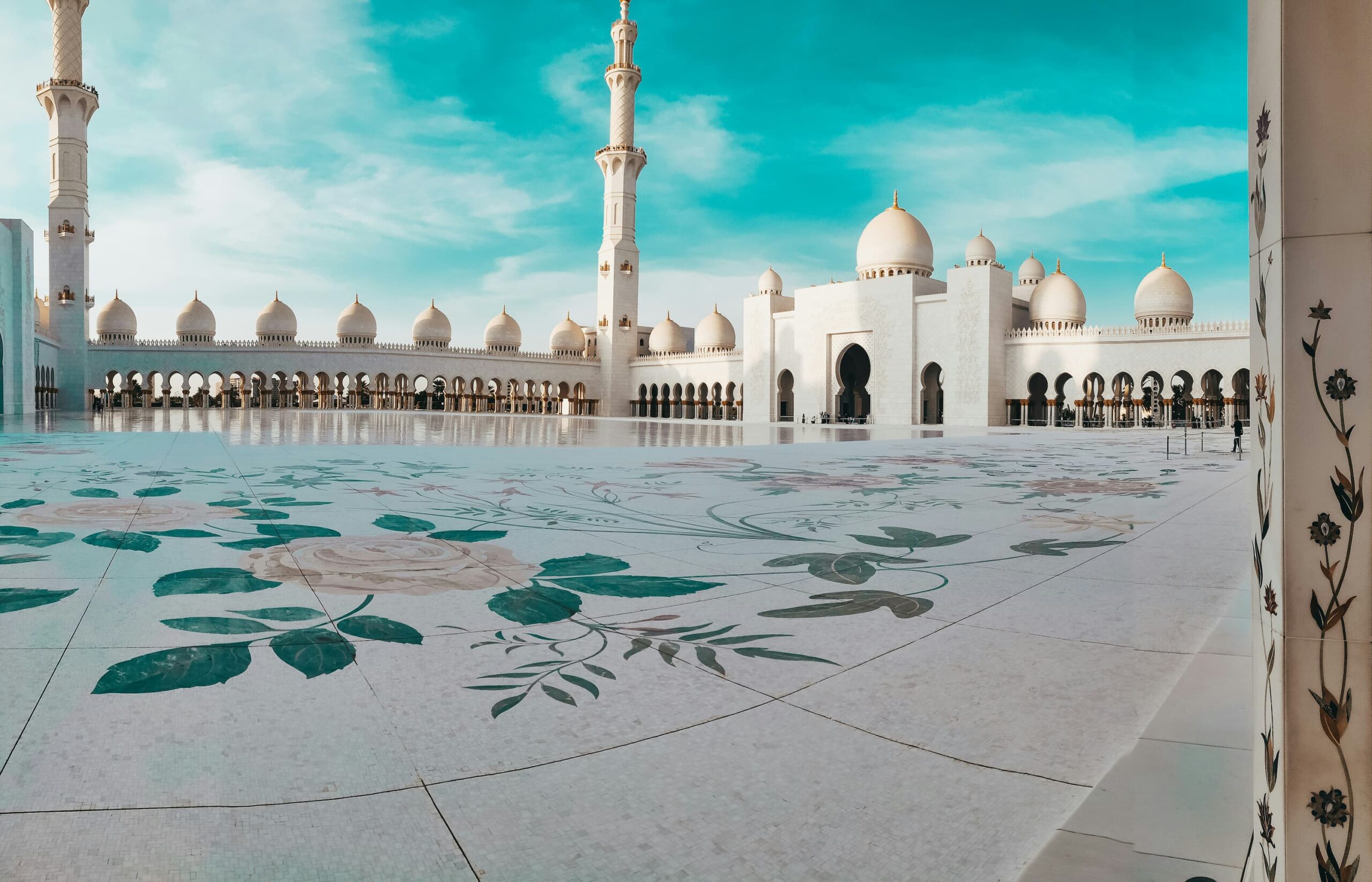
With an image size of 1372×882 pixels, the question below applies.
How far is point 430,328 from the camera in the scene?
34.8 m

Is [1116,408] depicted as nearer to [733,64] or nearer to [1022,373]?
[1022,373]

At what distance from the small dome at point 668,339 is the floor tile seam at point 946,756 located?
119ft

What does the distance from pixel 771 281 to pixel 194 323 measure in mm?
23133

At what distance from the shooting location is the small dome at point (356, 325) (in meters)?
33.4

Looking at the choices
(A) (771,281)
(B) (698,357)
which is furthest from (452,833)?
(A) (771,281)

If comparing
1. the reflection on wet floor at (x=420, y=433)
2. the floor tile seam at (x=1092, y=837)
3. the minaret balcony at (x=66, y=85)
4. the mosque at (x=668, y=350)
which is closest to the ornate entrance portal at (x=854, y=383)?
the mosque at (x=668, y=350)

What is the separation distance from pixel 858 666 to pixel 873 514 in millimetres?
1918

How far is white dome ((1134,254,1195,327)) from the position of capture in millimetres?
24906

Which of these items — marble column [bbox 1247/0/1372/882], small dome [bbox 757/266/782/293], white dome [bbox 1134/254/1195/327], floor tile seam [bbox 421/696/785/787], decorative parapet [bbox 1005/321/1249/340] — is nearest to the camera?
marble column [bbox 1247/0/1372/882]

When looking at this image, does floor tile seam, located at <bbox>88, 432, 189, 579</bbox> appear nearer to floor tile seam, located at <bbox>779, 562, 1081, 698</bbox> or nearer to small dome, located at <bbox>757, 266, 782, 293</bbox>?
floor tile seam, located at <bbox>779, 562, 1081, 698</bbox>

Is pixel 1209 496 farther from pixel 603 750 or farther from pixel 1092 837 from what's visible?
pixel 603 750

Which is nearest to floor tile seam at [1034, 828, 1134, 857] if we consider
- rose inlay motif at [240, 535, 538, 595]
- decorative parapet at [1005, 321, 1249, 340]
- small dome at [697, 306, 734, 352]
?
rose inlay motif at [240, 535, 538, 595]

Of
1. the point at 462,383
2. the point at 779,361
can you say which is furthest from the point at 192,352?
the point at 779,361

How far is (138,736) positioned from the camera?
3.50 feet
